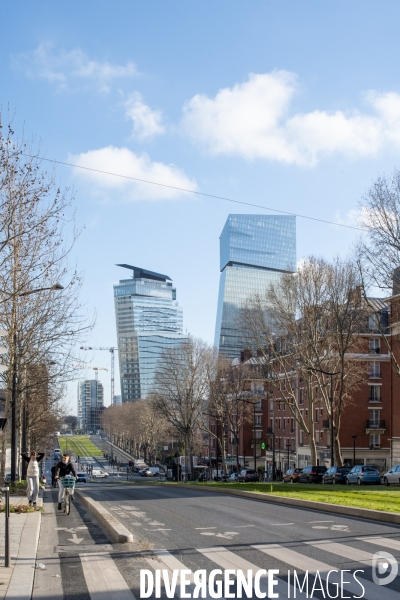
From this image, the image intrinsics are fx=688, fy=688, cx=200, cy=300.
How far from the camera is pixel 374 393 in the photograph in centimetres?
7056

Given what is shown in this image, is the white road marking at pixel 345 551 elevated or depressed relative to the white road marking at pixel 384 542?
elevated

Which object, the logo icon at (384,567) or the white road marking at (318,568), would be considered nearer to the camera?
the white road marking at (318,568)

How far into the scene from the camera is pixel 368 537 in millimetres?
13000

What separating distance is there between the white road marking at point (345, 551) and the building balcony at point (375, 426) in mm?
59832

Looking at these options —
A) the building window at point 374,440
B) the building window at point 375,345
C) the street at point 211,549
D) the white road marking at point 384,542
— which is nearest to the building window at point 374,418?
the building window at point 374,440

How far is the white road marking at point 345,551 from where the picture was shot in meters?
10.6

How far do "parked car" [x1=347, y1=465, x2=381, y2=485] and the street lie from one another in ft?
84.9

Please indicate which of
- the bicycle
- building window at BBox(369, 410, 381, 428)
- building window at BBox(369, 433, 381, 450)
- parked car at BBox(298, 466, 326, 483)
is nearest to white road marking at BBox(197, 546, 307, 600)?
the bicycle

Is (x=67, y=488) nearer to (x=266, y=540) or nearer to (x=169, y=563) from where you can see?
(x=266, y=540)

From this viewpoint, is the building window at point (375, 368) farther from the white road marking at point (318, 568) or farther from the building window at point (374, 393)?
the white road marking at point (318, 568)

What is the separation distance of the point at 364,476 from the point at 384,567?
3383 cm

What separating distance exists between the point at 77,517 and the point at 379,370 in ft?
185

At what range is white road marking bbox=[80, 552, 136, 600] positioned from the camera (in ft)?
28.4

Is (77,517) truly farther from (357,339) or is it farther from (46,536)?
(357,339)
